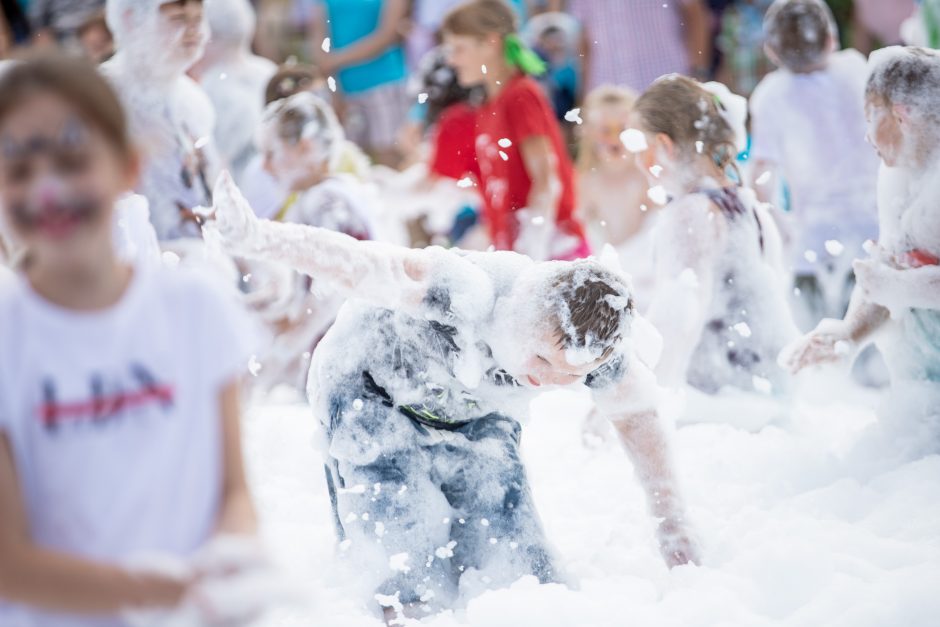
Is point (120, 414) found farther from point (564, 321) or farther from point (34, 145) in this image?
point (564, 321)

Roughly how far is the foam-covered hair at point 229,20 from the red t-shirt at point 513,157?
124 centimetres

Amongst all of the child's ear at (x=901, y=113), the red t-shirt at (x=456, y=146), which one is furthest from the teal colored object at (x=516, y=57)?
the child's ear at (x=901, y=113)

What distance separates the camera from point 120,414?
1.46m

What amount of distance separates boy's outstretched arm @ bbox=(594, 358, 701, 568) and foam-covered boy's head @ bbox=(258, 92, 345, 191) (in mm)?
2081

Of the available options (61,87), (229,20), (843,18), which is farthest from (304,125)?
(843,18)

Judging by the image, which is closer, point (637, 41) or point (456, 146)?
point (456, 146)

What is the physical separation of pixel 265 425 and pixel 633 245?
7.98 feet

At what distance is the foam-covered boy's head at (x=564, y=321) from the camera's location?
2428 millimetres

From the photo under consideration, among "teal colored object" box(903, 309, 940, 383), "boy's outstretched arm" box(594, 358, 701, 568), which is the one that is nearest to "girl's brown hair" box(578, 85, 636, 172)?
"teal colored object" box(903, 309, 940, 383)

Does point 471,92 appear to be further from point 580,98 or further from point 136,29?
point 136,29

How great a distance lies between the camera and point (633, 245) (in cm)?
600

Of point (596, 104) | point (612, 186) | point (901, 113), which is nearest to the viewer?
point (901, 113)

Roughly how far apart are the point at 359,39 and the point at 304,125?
2.41 metres

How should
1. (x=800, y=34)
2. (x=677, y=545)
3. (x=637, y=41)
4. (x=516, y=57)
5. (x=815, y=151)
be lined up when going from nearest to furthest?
(x=677, y=545) < (x=800, y=34) < (x=815, y=151) < (x=516, y=57) < (x=637, y=41)
